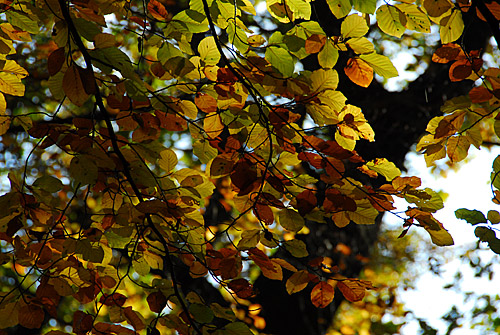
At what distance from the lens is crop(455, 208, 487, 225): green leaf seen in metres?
1.42

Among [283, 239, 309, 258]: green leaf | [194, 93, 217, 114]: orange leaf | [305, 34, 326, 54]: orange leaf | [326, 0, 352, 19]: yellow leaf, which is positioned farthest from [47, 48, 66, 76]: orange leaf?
[283, 239, 309, 258]: green leaf

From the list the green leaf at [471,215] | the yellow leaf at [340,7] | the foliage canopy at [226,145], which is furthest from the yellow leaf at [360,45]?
the green leaf at [471,215]

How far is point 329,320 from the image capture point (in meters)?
4.11

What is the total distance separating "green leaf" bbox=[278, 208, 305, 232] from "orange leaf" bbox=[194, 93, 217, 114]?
49 cm

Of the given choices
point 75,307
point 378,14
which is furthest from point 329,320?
point 75,307

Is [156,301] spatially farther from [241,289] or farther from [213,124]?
[213,124]

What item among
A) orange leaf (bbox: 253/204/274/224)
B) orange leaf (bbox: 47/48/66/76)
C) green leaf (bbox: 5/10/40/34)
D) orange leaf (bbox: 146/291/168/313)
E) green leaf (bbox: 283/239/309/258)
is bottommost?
orange leaf (bbox: 146/291/168/313)

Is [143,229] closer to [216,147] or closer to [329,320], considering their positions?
[216,147]

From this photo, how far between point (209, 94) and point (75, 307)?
5923mm

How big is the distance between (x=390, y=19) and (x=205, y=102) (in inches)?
29.6

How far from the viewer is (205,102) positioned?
168cm

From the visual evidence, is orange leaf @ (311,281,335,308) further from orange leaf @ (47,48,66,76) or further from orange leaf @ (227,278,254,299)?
orange leaf @ (47,48,66,76)

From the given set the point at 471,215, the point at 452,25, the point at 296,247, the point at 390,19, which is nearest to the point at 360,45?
the point at 390,19

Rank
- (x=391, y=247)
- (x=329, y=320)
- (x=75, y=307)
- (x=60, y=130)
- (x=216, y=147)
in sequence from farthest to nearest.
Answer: (x=391, y=247) → (x=75, y=307) → (x=329, y=320) → (x=216, y=147) → (x=60, y=130)
